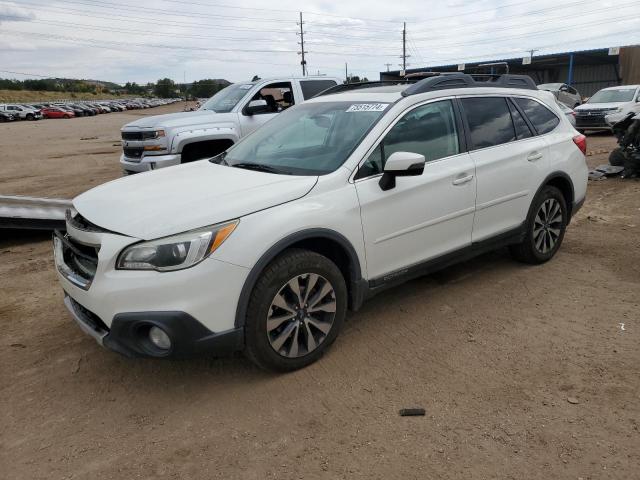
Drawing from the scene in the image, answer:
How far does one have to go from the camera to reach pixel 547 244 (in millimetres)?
5109

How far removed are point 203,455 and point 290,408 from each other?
0.56 m

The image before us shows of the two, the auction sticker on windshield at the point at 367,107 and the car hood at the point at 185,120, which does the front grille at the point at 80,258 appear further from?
the car hood at the point at 185,120

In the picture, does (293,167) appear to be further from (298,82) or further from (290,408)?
(298,82)

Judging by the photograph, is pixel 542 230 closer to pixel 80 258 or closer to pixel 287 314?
pixel 287 314

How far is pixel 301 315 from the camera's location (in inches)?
129

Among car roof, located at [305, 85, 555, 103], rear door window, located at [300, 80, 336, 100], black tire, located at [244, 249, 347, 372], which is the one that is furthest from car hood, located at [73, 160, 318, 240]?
rear door window, located at [300, 80, 336, 100]

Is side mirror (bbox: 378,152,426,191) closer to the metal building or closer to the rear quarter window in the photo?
the rear quarter window

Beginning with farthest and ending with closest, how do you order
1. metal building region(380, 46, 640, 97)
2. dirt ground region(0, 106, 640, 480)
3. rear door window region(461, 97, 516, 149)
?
metal building region(380, 46, 640, 97) < rear door window region(461, 97, 516, 149) < dirt ground region(0, 106, 640, 480)

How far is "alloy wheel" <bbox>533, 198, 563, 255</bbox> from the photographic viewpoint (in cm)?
492

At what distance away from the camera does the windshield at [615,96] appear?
17453mm

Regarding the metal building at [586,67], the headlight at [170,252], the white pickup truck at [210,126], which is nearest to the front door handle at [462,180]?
the headlight at [170,252]

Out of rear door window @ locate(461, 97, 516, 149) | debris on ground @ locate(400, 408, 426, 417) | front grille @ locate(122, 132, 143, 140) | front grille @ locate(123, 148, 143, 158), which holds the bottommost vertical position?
debris on ground @ locate(400, 408, 426, 417)

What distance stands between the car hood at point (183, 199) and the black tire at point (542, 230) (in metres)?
2.47

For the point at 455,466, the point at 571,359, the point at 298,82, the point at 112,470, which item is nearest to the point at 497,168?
the point at 571,359
